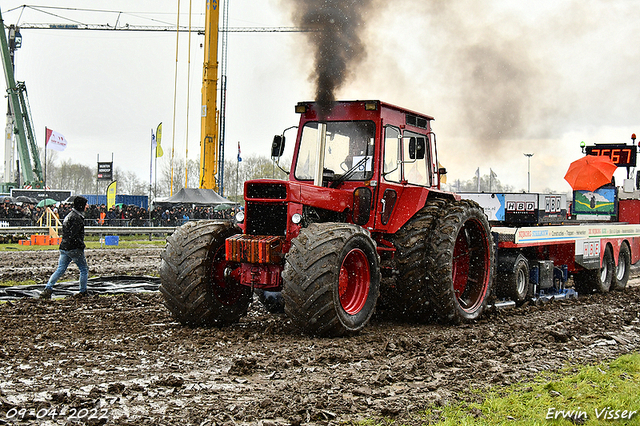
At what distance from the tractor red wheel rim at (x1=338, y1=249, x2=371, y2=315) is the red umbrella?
32.7 ft

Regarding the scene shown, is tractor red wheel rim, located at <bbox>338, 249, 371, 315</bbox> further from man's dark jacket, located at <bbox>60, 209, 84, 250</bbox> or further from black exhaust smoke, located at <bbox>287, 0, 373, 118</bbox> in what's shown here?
man's dark jacket, located at <bbox>60, 209, 84, 250</bbox>

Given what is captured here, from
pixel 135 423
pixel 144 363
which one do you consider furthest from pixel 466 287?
pixel 135 423

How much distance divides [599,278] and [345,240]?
8755mm

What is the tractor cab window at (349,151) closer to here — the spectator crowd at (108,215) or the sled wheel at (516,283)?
the sled wheel at (516,283)

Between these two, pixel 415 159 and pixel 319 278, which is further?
pixel 415 159

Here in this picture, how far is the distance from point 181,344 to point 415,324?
3.48m

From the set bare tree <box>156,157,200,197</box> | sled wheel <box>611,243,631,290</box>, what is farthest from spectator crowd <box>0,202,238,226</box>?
bare tree <box>156,157,200,197</box>

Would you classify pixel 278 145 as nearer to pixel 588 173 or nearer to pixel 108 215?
pixel 588 173

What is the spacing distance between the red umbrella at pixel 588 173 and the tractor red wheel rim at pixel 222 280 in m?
10.8

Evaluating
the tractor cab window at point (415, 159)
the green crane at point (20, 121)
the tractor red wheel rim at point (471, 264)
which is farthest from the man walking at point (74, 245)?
the green crane at point (20, 121)

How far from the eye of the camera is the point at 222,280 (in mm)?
8250

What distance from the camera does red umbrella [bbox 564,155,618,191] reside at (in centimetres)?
1619

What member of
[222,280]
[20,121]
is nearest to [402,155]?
[222,280]

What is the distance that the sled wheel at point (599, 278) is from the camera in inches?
543
